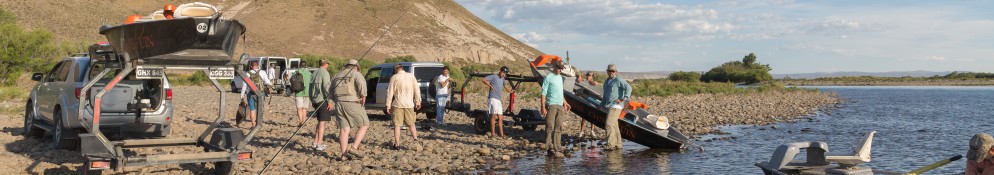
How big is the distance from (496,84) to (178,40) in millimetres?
7510

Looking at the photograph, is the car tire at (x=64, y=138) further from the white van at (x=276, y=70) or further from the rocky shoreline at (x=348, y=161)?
the white van at (x=276, y=70)

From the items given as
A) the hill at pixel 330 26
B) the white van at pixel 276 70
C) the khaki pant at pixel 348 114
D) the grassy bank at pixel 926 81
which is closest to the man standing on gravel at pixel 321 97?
the khaki pant at pixel 348 114

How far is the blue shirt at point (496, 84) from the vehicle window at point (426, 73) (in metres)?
2.74

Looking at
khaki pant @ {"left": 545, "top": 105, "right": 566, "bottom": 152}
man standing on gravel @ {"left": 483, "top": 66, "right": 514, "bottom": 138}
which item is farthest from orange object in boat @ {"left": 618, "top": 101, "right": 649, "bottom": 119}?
man standing on gravel @ {"left": 483, "top": 66, "right": 514, "bottom": 138}

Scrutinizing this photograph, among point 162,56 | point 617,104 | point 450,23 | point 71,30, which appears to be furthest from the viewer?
point 450,23

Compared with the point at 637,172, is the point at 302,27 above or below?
above

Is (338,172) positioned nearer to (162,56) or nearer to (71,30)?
(162,56)

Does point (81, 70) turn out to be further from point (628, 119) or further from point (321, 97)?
point (628, 119)

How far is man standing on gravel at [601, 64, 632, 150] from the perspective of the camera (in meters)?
13.4

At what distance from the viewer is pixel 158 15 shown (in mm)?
8523

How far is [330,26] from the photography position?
326ft

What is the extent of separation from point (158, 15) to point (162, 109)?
3488 mm

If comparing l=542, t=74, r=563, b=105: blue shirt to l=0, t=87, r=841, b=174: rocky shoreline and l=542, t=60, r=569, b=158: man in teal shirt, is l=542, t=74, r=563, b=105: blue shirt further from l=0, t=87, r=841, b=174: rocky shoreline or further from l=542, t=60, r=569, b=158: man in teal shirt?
l=0, t=87, r=841, b=174: rocky shoreline

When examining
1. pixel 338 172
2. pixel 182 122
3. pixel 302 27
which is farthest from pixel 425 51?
pixel 338 172
